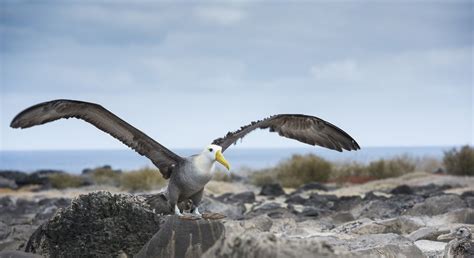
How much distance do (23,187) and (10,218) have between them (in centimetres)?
1383

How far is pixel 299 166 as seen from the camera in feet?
88.7

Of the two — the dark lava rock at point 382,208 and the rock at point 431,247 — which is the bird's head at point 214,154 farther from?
the dark lava rock at point 382,208

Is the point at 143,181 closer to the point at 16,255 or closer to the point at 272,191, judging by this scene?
the point at 272,191

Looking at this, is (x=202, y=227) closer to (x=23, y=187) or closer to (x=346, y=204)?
(x=346, y=204)

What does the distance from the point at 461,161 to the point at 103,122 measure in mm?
19881

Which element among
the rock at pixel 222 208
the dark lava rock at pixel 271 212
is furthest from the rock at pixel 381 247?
the rock at pixel 222 208

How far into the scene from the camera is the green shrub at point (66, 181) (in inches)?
1179

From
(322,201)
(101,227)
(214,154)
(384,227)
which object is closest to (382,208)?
(322,201)

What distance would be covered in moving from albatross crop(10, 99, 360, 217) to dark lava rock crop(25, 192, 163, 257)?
0.37 meters

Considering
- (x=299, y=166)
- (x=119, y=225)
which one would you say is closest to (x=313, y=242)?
(x=119, y=225)

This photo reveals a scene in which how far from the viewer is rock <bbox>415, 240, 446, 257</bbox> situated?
9172 mm

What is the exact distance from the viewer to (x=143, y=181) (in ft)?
91.0

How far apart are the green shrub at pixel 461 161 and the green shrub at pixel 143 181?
33.5 feet

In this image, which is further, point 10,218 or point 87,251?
point 10,218
